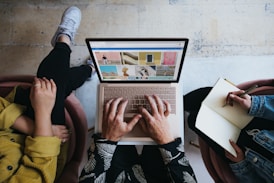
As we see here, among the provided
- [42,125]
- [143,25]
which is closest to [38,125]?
[42,125]

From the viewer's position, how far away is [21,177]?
847 millimetres

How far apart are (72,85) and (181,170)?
0.58 metres

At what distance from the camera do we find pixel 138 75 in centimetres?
97

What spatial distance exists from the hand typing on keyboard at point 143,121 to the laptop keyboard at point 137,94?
31 millimetres

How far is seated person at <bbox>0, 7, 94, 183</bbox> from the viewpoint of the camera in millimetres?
876

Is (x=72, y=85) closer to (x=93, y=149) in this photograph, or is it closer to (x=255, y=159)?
(x=93, y=149)

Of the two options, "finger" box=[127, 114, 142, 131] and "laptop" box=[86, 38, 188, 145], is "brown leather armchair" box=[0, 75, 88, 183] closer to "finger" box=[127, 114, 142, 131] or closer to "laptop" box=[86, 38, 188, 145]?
"laptop" box=[86, 38, 188, 145]

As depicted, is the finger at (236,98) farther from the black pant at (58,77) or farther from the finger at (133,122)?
the black pant at (58,77)

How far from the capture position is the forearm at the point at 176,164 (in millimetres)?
856

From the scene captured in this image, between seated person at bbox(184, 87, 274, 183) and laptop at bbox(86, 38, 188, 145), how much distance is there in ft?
0.62

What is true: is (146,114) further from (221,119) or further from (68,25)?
(68,25)

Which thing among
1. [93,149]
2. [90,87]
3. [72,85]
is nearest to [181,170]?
[93,149]

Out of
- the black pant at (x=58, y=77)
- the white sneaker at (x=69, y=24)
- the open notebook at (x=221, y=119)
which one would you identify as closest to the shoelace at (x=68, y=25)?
the white sneaker at (x=69, y=24)

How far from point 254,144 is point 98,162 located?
53cm
